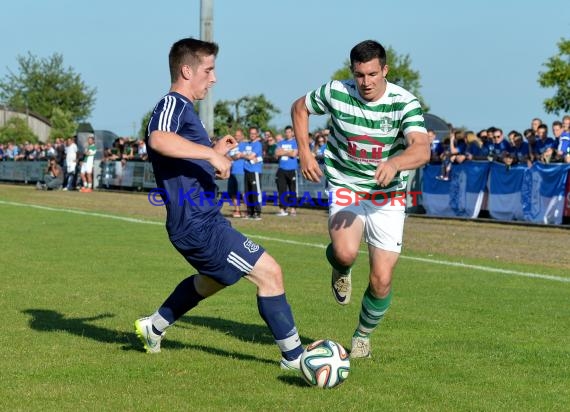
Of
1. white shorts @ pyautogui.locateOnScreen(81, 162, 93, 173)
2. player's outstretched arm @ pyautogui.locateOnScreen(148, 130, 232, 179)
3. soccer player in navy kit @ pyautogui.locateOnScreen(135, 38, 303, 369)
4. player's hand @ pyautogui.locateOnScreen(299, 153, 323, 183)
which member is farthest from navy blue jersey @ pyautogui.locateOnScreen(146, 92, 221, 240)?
white shorts @ pyautogui.locateOnScreen(81, 162, 93, 173)

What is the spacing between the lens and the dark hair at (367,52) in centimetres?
694

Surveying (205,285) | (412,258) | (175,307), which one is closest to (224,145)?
(205,285)

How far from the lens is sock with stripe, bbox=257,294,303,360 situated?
6301 mm

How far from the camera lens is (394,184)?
24.0 ft

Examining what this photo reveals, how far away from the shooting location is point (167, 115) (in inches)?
248

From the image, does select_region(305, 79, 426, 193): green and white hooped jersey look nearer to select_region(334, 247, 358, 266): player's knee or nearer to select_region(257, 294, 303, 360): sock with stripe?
select_region(334, 247, 358, 266): player's knee

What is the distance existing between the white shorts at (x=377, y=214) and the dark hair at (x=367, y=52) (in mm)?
978

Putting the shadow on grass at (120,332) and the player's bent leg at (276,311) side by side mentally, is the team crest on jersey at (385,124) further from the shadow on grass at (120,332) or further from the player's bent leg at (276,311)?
the shadow on grass at (120,332)

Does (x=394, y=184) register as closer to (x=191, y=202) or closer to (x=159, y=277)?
(x=191, y=202)

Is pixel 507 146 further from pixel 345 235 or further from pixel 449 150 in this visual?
pixel 345 235

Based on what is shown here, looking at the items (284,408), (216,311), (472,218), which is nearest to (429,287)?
(216,311)

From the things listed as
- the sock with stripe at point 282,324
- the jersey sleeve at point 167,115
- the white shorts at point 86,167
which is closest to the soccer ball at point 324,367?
the sock with stripe at point 282,324

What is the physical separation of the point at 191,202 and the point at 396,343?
2117mm

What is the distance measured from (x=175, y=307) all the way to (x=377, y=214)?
1.59m
